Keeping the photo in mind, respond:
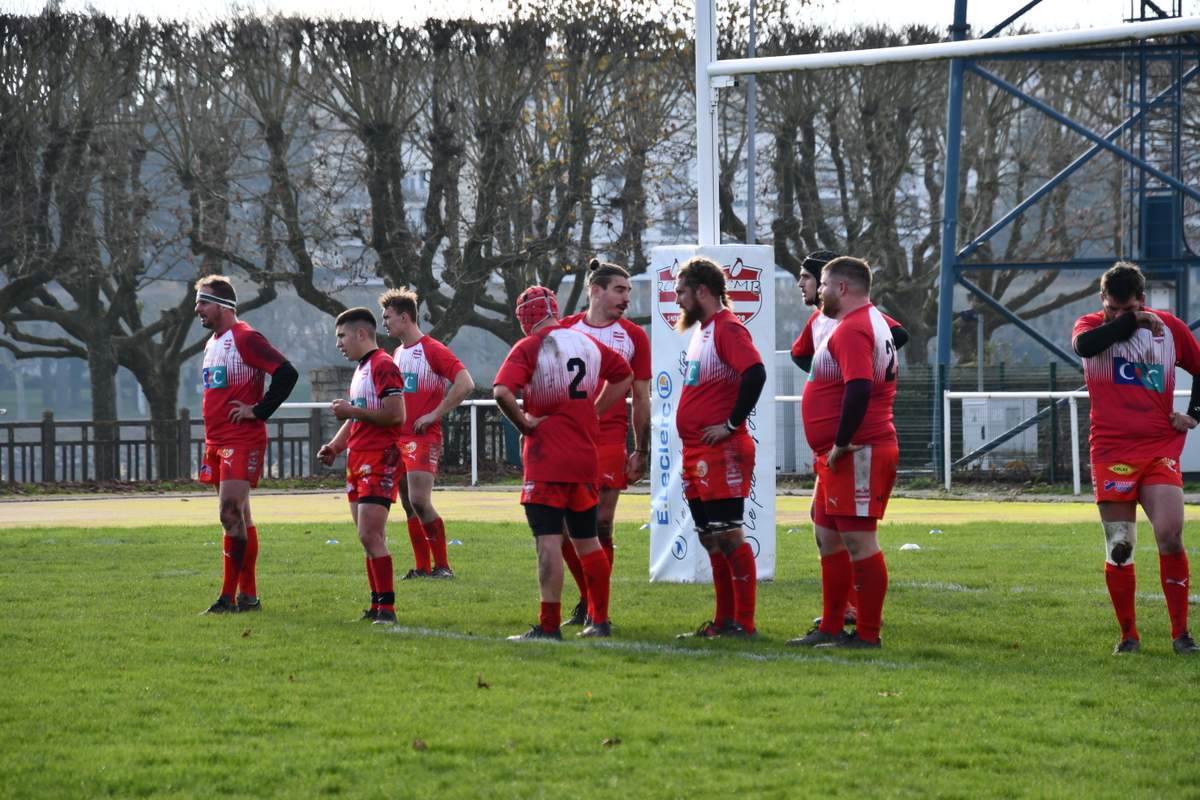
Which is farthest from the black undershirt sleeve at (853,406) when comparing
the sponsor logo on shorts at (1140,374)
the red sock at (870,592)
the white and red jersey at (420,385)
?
the white and red jersey at (420,385)

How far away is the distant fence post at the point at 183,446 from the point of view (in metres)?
29.1

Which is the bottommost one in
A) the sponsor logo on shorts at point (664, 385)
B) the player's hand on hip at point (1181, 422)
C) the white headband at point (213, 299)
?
the player's hand on hip at point (1181, 422)

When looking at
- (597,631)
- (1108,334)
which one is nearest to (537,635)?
(597,631)

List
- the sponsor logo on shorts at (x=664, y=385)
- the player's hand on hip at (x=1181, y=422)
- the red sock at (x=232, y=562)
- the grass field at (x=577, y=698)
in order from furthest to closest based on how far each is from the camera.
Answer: the sponsor logo on shorts at (x=664, y=385) → the red sock at (x=232, y=562) → the player's hand on hip at (x=1181, y=422) → the grass field at (x=577, y=698)

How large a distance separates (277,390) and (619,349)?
6.87 feet

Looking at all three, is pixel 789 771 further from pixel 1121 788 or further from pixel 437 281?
pixel 437 281

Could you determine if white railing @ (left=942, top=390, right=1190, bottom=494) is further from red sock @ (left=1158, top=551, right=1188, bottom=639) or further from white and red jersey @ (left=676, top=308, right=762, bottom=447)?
white and red jersey @ (left=676, top=308, right=762, bottom=447)

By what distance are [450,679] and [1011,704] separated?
2.50 metres

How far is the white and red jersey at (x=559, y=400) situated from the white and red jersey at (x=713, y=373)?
1.90 ft

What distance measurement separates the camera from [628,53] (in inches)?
1348

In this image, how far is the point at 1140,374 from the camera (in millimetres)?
8578

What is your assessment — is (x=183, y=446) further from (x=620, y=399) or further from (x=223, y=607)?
(x=620, y=399)

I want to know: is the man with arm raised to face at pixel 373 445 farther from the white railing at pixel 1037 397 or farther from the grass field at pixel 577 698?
the white railing at pixel 1037 397

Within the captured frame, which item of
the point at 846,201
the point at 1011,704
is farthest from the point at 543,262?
the point at 1011,704
